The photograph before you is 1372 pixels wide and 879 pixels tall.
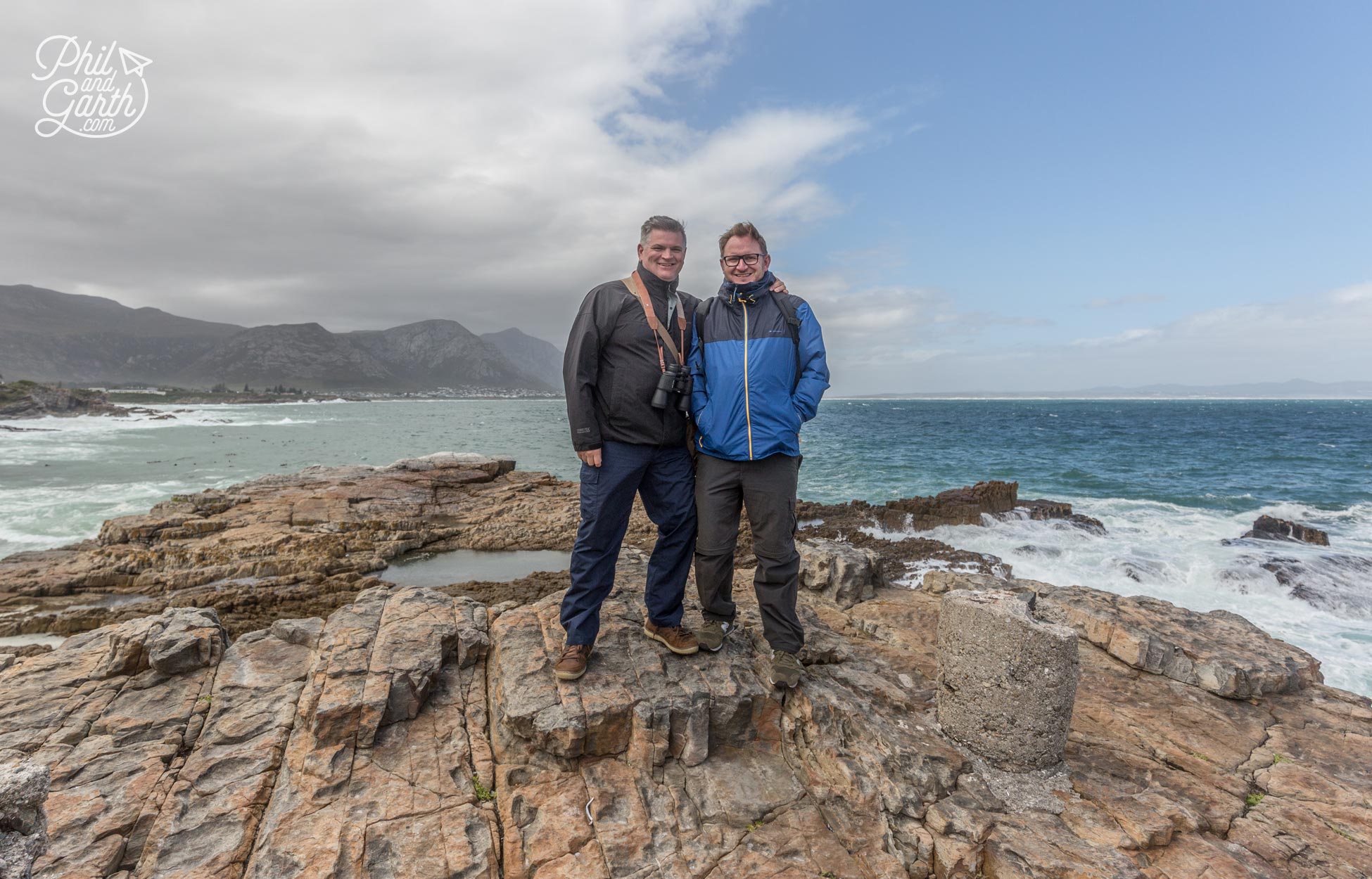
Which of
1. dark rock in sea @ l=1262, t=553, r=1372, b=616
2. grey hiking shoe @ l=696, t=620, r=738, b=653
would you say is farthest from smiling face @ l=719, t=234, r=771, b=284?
dark rock in sea @ l=1262, t=553, r=1372, b=616

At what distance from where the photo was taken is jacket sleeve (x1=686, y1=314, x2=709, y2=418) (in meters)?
4.48

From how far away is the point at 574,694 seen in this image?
4.18 m

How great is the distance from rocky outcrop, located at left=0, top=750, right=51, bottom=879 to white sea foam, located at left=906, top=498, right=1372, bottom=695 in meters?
13.8

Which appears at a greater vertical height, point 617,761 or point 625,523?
point 625,523

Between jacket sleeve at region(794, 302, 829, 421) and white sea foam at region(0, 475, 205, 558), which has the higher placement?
jacket sleeve at region(794, 302, 829, 421)

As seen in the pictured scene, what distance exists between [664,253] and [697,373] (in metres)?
0.95

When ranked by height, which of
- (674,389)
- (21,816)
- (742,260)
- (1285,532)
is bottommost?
(1285,532)

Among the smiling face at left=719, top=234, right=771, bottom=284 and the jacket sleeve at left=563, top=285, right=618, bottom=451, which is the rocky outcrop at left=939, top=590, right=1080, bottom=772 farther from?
the jacket sleeve at left=563, top=285, right=618, bottom=451

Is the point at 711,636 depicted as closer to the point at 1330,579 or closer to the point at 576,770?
the point at 576,770

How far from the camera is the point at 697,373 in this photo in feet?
14.8

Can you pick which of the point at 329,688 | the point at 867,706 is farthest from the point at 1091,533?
the point at 329,688

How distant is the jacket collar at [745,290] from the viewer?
14.8ft

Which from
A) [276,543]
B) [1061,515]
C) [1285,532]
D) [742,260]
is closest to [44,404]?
[276,543]

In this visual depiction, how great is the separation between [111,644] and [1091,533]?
2029cm
